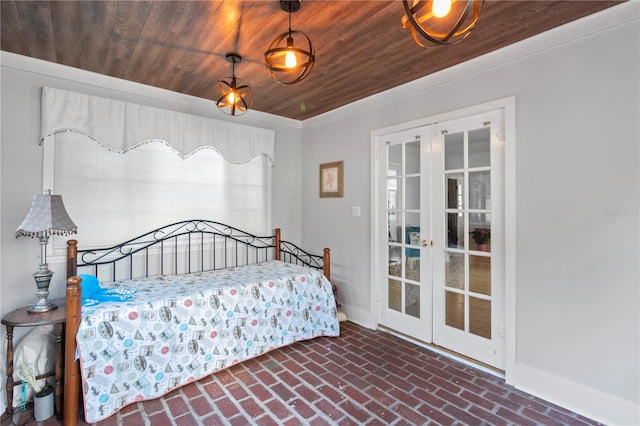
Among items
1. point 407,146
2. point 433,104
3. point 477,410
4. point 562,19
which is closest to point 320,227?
point 407,146

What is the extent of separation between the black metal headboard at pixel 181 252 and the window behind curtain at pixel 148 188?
3.2 inches

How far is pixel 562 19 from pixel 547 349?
2161 mm

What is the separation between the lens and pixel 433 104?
286 cm

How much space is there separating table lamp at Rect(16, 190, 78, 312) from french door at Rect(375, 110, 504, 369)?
2669mm

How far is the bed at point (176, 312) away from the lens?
195cm

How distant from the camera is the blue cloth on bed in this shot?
2.18 metres

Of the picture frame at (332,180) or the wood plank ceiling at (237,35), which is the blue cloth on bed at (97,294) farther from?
the picture frame at (332,180)

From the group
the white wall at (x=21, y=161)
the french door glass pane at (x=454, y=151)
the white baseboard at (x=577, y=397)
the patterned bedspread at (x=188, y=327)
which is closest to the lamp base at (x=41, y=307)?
the patterned bedspread at (x=188, y=327)

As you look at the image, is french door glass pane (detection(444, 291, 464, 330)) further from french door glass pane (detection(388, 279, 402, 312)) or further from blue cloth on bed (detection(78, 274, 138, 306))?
blue cloth on bed (detection(78, 274, 138, 306))

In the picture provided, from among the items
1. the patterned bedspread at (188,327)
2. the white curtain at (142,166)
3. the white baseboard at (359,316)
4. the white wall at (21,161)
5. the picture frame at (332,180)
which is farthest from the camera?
the picture frame at (332,180)

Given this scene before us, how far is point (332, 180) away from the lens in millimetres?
3869

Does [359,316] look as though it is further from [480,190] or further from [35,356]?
[35,356]

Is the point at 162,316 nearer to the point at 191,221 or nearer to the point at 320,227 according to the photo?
the point at 191,221

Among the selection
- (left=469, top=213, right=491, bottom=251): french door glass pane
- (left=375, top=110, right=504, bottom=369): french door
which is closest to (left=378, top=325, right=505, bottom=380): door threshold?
(left=375, top=110, right=504, bottom=369): french door
